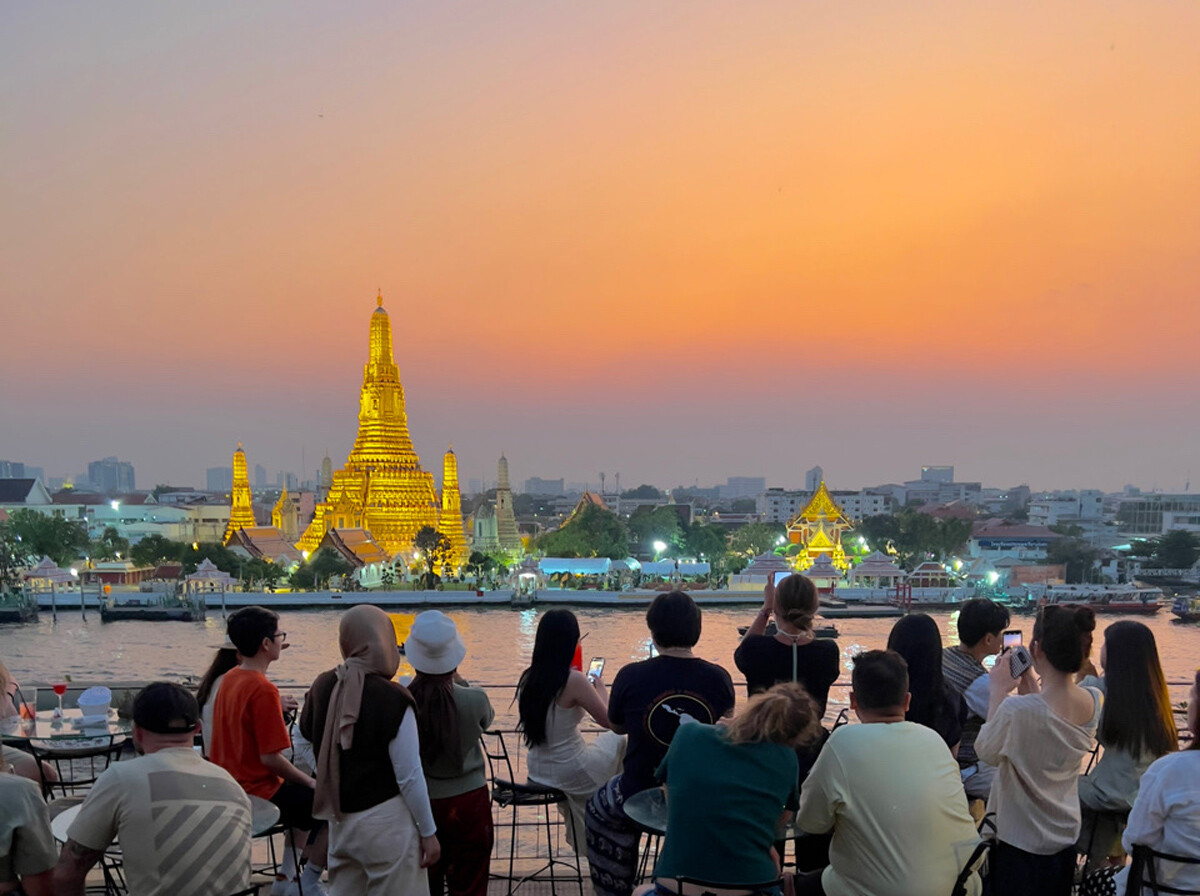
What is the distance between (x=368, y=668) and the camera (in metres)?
1.78

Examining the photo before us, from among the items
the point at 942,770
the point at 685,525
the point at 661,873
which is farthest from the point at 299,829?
the point at 685,525

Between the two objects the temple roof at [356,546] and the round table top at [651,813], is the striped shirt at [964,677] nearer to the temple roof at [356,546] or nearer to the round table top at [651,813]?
the round table top at [651,813]

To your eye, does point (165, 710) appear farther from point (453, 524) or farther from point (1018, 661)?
point (453, 524)

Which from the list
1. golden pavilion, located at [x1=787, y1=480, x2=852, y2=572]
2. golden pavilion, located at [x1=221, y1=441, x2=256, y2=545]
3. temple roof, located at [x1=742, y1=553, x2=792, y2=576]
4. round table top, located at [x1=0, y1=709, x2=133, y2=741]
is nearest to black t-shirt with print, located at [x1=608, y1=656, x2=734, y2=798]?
round table top, located at [x1=0, y1=709, x2=133, y2=741]

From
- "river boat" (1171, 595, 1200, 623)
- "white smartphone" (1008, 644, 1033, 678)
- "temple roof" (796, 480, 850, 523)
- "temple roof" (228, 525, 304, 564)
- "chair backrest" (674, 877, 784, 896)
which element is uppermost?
"white smartphone" (1008, 644, 1033, 678)

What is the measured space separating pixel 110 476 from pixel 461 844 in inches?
5240

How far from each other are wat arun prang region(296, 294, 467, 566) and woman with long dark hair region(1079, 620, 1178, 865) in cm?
2708

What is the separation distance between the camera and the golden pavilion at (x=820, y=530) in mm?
28234

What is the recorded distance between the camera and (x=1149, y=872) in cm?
164

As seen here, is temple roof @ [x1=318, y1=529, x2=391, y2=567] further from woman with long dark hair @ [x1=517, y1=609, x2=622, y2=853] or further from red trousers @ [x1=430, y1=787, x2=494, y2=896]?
red trousers @ [x1=430, y1=787, x2=494, y2=896]

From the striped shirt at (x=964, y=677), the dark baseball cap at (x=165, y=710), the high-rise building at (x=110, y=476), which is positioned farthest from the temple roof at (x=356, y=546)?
the high-rise building at (x=110, y=476)

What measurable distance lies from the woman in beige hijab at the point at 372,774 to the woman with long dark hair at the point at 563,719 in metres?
0.37

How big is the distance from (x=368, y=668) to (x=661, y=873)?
2.22ft

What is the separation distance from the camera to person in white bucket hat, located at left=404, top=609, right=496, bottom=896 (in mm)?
1920
